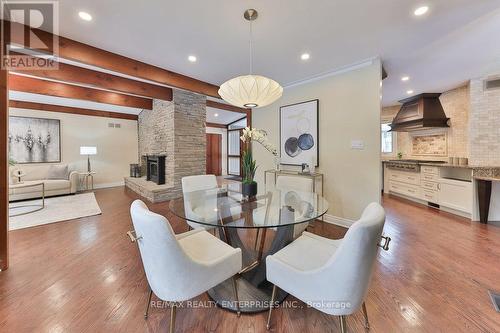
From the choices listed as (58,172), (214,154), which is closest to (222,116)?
(214,154)

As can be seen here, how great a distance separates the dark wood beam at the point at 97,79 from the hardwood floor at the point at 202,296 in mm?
2431

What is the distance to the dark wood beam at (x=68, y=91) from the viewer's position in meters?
3.64

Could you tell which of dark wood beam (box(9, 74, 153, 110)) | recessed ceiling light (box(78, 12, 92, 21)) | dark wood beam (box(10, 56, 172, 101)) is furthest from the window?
dark wood beam (box(9, 74, 153, 110))

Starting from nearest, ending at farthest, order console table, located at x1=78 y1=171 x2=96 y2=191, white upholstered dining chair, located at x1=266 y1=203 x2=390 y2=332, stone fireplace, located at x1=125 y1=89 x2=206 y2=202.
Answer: white upholstered dining chair, located at x1=266 y1=203 x2=390 y2=332 < stone fireplace, located at x1=125 y1=89 x2=206 y2=202 < console table, located at x1=78 y1=171 x2=96 y2=191

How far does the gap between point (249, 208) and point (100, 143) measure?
6.31 metres

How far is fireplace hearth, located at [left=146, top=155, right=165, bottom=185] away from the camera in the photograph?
463cm

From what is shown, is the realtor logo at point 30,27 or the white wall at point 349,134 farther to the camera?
the white wall at point 349,134

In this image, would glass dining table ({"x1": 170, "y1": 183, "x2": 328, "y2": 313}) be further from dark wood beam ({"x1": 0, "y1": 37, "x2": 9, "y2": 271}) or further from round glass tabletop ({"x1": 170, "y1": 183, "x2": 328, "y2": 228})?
dark wood beam ({"x1": 0, "y1": 37, "x2": 9, "y2": 271})

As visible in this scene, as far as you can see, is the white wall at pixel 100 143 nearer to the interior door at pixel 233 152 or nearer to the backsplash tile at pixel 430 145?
the interior door at pixel 233 152

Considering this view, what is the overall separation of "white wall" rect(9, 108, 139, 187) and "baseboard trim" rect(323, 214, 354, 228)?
6442 mm

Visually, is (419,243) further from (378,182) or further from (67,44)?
(67,44)

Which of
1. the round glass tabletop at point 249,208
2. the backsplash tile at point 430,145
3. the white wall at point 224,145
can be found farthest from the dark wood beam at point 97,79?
the backsplash tile at point 430,145

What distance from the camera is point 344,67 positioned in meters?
2.94

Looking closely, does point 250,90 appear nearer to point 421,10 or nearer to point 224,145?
point 421,10
